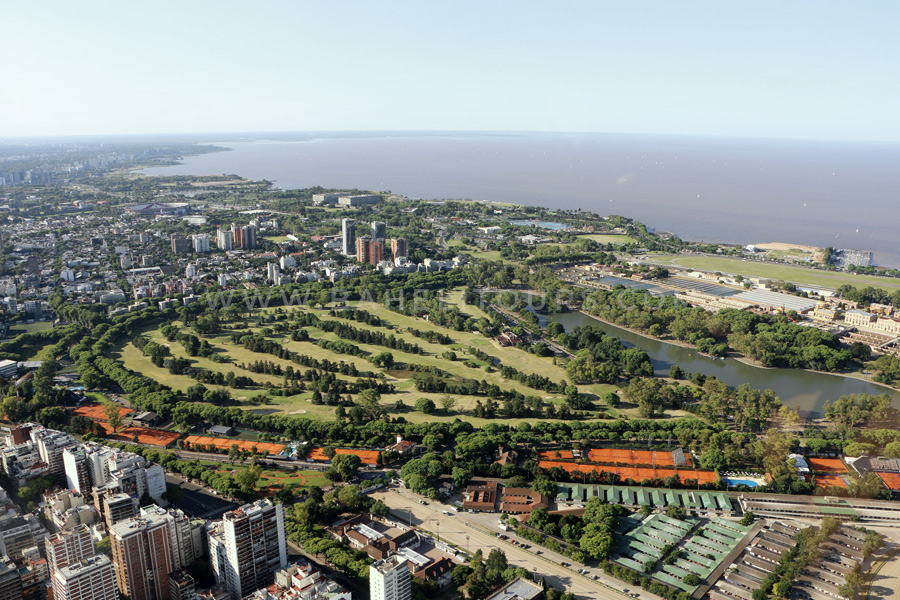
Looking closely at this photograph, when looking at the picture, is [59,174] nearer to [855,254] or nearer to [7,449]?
[7,449]

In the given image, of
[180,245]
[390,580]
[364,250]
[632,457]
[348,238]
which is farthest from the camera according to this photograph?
[180,245]

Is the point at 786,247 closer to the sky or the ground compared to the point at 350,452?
closer to the sky

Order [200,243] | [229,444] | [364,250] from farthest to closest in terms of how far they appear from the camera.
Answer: [200,243] < [364,250] < [229,444]

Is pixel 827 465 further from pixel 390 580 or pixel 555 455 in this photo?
pixel 390 580

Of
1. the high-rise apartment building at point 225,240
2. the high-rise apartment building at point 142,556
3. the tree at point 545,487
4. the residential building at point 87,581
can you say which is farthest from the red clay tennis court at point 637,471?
the high-rise apartment building at point 225,240

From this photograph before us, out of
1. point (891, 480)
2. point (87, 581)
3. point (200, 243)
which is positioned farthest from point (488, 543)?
point (200, 243)

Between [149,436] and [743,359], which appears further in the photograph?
[743,359]

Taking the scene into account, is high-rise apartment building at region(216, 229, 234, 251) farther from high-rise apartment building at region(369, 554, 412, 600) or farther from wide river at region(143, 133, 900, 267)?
high-rise apartment building at region(369, 554, 412, 600)
